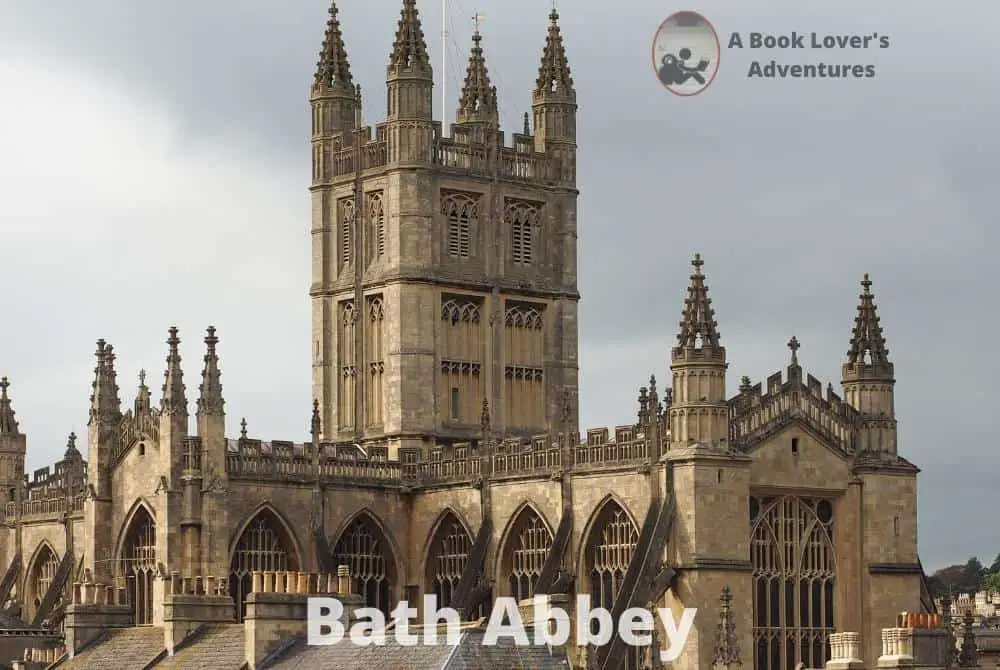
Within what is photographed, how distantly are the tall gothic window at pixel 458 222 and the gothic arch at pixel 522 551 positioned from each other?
1343 centimetres

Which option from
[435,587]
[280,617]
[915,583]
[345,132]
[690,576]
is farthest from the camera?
[345,132]

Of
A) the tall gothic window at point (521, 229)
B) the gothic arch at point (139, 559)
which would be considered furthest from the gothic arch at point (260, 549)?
the tall gothic window at point (521, 229)

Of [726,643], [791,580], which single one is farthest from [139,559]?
[726,643]

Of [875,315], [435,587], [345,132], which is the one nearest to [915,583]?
[875,315]

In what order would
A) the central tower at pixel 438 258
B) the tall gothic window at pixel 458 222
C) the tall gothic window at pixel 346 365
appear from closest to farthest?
the central tower at pixel 438 258
the tall gothic window at pixel 458 222
the tall gothic window at pixel 346 365

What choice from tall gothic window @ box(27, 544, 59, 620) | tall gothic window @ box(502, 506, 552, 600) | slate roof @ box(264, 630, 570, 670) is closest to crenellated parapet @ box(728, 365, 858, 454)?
tall gothic window @ box(502, 506, 552, 600)

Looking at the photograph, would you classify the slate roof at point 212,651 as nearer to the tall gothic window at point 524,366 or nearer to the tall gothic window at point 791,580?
the tall gothic window at point 791,580

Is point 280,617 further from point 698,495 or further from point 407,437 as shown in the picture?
point 407,437

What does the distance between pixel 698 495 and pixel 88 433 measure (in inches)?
1007

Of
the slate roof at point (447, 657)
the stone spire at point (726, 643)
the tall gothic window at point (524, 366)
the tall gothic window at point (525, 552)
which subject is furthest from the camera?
the tall gothic window at point (524, 366)

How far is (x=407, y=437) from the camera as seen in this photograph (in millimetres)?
113062

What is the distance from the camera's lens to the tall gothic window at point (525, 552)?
105500 millimetres

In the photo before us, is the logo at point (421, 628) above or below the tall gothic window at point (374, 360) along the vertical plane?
below

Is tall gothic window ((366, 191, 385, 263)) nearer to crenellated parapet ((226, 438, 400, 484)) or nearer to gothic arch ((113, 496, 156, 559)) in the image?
crenellated parapet ((226, 438, 400, 484))
